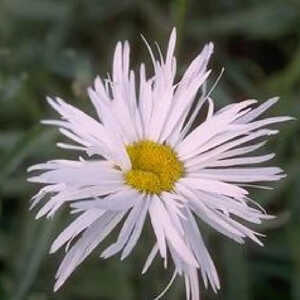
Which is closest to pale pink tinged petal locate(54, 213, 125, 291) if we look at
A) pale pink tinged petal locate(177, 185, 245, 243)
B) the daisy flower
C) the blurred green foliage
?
the daisy flower

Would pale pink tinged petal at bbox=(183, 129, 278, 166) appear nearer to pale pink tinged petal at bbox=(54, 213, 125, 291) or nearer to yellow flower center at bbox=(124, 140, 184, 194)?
yellow flower center at bbox=(124, 140, 184, 194)

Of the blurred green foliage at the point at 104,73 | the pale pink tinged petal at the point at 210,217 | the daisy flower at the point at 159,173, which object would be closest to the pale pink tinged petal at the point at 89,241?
the daisy flower at the point at 159,173

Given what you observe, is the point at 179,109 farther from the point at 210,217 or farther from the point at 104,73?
the point at 104,73

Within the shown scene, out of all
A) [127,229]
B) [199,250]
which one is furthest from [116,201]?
[199,250]

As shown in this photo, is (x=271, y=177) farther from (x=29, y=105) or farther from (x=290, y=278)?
(x=29, y=105)

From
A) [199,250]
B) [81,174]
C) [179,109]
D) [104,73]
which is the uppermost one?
[104,73]

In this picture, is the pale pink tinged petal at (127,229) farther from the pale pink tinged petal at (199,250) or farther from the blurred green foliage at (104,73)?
the blurred green foliage at (104,73)
